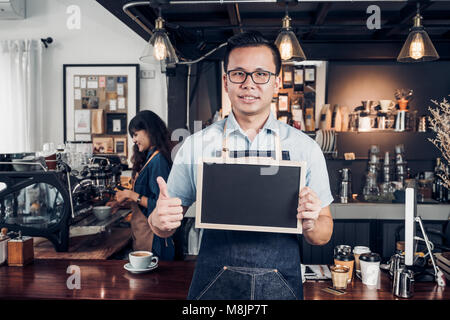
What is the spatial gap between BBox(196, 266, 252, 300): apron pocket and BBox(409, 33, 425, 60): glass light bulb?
2163mm

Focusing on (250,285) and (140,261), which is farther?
(140,261)

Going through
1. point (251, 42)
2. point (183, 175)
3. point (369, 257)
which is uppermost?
point (251, 42)

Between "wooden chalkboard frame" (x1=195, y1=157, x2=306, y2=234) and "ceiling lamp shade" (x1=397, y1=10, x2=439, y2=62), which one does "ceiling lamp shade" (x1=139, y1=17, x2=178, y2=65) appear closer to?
"wooden chalkboard frame" (x1=195, y1=157, x2=306, y2=234)

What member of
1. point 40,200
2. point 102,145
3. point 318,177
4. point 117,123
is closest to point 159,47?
point 40,200

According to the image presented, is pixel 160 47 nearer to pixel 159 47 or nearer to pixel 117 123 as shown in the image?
pixel 159 47

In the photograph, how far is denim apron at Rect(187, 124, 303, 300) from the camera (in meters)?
1.47

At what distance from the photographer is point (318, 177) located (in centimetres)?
159

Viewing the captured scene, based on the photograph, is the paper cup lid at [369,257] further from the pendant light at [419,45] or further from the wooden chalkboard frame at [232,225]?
the pendant light at [419,45]

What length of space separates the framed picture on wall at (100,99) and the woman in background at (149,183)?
7.01 feet

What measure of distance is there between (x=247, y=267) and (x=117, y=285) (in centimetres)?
71

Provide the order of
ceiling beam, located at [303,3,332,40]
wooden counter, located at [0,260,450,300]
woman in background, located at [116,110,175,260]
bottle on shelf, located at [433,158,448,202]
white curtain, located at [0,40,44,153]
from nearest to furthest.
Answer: wooden counter, located at [0,260,450,300] < woman in background, located at [116,110,175,260] < ceiling beam, located at [303,3,332,40] < bottle on shelf, located at [433,158,448,202] < white curtain, located at [0,40,44,153]

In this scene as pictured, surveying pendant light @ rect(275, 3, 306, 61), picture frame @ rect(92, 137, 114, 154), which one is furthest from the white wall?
pendant light @ rect(275, 3, 306, 61)
